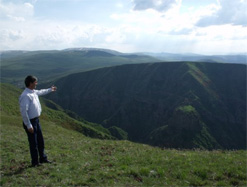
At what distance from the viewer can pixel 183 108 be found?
146125 mm

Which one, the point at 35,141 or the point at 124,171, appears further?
the point at 35,141

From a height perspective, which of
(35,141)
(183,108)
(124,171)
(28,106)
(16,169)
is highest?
(28,106)

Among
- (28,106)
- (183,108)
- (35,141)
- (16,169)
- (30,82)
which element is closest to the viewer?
(28,106)

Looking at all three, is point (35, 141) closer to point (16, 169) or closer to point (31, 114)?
point (31, 114)

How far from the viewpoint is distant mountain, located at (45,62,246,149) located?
135 meters

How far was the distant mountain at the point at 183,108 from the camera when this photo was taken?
135 m

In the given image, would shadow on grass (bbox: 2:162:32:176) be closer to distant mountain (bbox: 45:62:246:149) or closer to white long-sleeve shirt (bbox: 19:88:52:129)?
white long-sleeve shirt (bbox: 19:88:52:129)

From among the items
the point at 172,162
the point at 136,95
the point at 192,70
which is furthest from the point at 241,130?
the point at 172,162

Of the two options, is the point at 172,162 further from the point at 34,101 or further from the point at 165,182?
the point at 34,101

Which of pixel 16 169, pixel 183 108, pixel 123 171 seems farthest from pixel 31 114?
pixel 183 108

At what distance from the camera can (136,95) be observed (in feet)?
621

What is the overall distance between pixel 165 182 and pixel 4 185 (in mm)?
7346

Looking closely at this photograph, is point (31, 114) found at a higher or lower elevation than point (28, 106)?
lower

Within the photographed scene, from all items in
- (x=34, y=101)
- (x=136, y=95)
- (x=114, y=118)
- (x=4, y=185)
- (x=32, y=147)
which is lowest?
(x=114, y=118)
